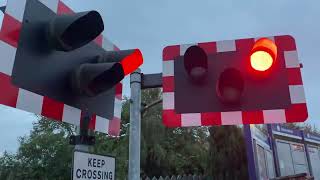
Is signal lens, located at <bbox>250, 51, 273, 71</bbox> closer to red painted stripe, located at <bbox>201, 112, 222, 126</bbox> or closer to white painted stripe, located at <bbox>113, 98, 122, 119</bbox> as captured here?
red painted stripe, located at <bbox>201, 112, 222, 126</bbox>

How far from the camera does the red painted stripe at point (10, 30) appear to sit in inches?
86.4

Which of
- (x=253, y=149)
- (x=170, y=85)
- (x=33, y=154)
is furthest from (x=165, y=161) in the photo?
(x=170, y=85)

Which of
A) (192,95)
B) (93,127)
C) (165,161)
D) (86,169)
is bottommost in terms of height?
(86,169)

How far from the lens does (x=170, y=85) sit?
2984 millimetres

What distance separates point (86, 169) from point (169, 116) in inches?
32.0

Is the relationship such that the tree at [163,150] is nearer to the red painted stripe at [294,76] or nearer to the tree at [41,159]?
the tree at [41,159]

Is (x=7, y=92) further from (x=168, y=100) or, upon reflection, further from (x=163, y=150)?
(x=163, y=150)

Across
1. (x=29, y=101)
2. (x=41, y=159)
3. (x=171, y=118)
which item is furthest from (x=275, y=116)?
(x=41, y=159)

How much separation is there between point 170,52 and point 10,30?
4.27ft

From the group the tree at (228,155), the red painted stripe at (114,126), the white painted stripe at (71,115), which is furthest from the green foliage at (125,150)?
the white painted stripe at (71,115)

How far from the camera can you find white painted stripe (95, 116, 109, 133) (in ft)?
9.59

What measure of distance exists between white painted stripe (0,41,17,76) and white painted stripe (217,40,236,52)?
1.56 meters

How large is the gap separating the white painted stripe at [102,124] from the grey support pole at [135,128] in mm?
203

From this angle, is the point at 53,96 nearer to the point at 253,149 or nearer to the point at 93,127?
the point at 93,127
